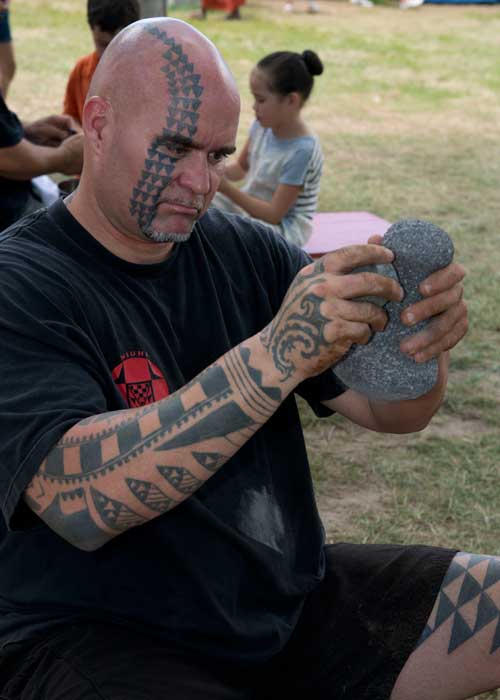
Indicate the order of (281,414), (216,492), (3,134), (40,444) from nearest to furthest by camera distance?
(40,444), (216,492), (281,414), (3,134)

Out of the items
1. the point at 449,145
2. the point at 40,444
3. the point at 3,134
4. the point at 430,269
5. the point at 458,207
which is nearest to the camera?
the point at 40,444

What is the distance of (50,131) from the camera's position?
462 centimetres

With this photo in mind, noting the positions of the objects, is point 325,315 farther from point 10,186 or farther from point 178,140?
point 10,186

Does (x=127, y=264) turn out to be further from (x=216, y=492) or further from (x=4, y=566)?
(x=4, y=566)

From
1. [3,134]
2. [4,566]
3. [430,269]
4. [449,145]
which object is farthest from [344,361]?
[449,145]

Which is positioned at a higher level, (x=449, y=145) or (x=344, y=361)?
(x=344, y=361)

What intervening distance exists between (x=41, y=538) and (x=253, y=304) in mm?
685

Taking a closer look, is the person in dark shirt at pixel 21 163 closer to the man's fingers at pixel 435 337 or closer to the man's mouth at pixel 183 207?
the man's mouth at pixel 183 207

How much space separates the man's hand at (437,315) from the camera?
1696mm

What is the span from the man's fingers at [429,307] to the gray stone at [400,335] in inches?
1.1

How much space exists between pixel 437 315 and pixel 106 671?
84 cm

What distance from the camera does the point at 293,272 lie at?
2.19 metres

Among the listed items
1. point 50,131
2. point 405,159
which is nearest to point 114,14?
point 50,131

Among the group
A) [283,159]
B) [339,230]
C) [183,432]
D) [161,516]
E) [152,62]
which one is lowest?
[339,230]
